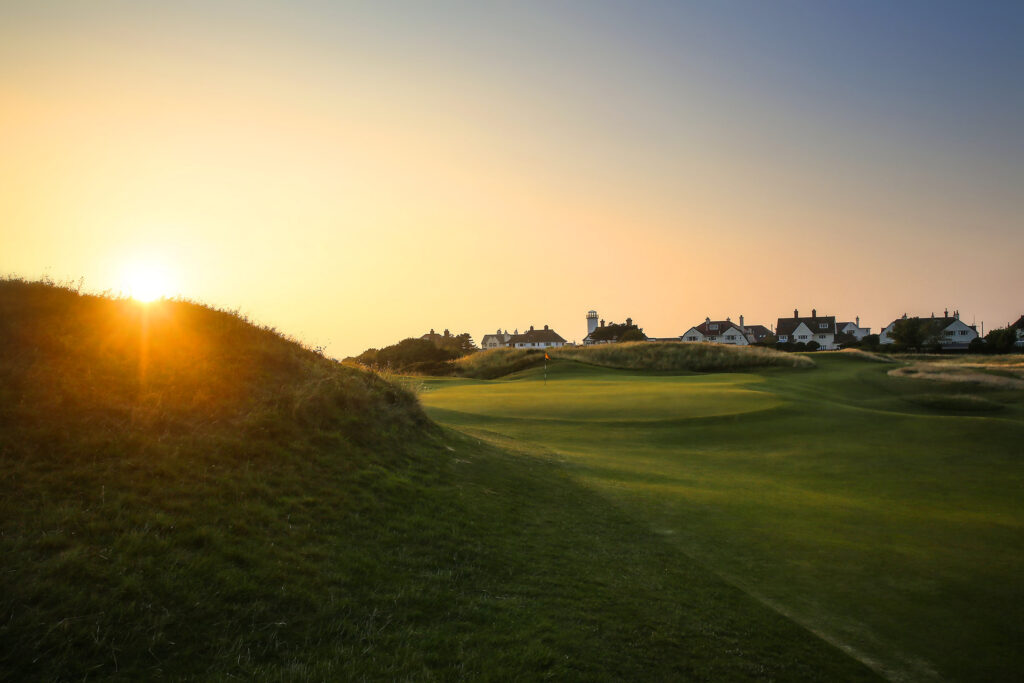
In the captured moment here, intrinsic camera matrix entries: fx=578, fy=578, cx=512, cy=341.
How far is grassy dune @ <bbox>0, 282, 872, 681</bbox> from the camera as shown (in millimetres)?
5125

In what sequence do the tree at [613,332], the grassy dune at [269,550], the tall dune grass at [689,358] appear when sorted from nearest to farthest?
1. the grassy dune at [269,550]
2. the tall dune grass at [689,358]
3. the tree at [613,332]

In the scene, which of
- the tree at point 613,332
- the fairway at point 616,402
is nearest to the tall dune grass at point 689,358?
the fairway at point 616,402

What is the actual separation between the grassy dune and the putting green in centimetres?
1713

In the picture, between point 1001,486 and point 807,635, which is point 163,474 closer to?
point 807,635

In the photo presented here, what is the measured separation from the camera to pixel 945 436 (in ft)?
69.7

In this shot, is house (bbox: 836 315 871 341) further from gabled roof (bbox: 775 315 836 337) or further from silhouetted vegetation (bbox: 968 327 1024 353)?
silhouetted vegetation (bbox: 968 327 1024 353)

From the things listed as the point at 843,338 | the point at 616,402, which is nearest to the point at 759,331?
the point at 843,338

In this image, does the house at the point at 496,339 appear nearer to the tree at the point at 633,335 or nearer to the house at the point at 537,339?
the house at the point at 537,339

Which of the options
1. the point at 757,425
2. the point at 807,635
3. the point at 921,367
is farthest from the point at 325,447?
the point at 921,367

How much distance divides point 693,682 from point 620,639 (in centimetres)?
90

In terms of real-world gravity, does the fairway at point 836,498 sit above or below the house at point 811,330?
below

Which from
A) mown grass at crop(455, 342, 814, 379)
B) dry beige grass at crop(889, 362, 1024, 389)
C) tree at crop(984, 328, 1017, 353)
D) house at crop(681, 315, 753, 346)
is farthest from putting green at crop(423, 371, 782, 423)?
house at crop(681, 315, 753, 346)

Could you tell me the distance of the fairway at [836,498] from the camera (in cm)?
811

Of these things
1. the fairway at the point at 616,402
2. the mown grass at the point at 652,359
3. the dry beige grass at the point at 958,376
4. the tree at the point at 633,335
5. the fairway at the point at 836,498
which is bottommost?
the fairway at the point at 836,498
